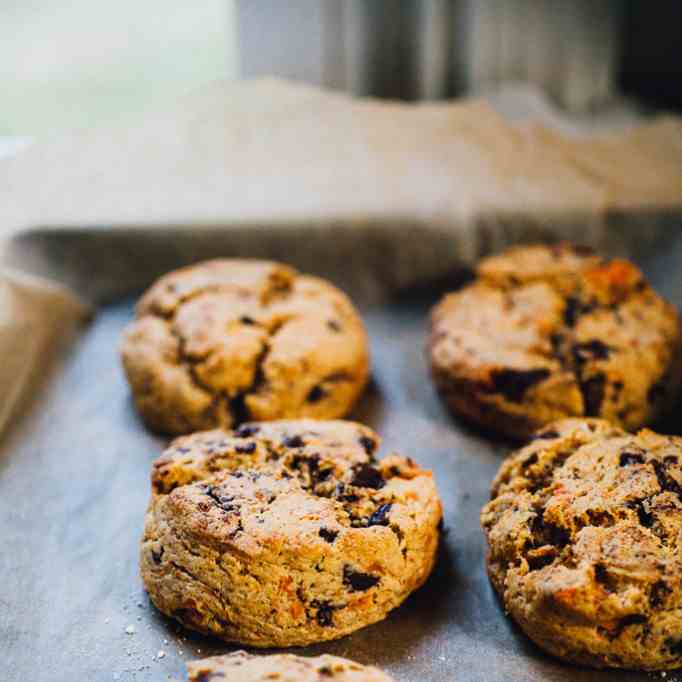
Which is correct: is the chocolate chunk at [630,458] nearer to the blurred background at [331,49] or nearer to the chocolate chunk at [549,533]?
the chocolate chunk at [549,533]

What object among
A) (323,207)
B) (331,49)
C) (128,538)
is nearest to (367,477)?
(128,538)

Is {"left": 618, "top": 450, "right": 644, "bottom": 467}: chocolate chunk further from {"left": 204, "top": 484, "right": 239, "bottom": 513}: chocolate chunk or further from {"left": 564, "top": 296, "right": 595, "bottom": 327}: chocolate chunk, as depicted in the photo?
{"left": 204, "top": 484, "right": 239, "bottom": 513}: chocolate chunk

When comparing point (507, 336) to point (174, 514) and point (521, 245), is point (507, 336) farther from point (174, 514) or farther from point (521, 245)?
point (174, 514)

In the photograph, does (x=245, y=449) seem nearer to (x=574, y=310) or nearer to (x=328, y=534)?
(x=328, y=534)

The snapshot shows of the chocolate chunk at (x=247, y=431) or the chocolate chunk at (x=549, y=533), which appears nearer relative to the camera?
the chocolate chunk at (x=549, y=533)

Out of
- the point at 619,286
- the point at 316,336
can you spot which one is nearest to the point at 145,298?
the point at 316,336

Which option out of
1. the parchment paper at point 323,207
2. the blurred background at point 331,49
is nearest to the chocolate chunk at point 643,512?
the parchment paper at point 323,207
